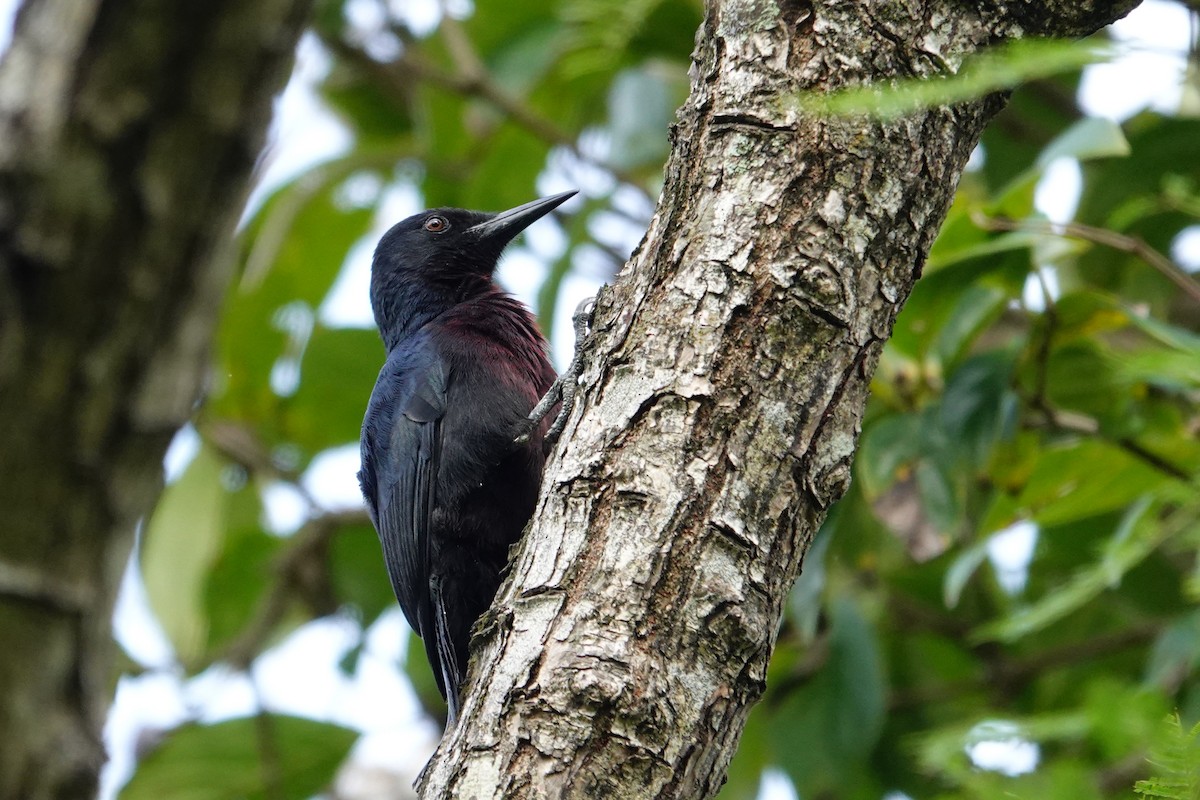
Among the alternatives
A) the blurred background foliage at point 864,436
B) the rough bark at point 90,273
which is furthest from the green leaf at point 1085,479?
the rough bark at point 90,273

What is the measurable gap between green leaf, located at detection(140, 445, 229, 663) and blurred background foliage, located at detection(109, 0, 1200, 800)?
0.04 ft

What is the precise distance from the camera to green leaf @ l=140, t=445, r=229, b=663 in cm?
573

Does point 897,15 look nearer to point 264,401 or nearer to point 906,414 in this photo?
point 906,414

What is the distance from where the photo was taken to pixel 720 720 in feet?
7.19

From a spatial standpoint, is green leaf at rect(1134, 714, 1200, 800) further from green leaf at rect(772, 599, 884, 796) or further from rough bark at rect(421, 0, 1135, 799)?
green leaf at rect(772, 599, 884, 796)

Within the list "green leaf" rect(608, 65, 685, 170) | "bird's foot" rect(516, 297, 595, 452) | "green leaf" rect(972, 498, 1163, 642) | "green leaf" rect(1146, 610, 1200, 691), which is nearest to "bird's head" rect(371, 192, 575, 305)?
"green leaf" rect(608, 65, 685, 170)

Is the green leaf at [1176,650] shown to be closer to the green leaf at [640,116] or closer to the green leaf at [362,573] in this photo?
the green leaf at [640,116]

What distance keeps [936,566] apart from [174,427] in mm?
2888

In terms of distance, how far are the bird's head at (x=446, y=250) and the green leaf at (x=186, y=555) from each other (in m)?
1.29

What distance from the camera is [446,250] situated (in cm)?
516

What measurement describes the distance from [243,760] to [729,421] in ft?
12.1

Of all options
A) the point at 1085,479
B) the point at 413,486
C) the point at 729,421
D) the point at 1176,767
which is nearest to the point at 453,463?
the point at 413,486

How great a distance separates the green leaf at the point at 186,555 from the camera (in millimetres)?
5730

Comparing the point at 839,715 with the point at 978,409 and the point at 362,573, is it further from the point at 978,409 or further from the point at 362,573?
the point at 362,573
